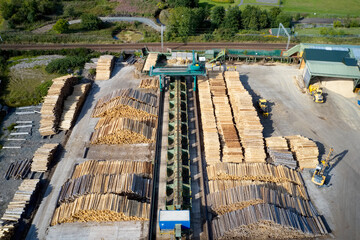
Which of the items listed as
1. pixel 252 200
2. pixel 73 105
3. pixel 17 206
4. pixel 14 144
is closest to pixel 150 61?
pixel 73 105

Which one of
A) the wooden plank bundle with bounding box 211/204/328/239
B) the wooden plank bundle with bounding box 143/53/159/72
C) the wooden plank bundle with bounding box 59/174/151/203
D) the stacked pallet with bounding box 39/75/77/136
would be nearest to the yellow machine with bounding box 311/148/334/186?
the wooden plank bundle with bounding box 211/204/328/239

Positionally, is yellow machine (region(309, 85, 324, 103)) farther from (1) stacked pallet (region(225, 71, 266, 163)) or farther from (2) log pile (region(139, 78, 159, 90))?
(2) log pile (region(139, 78, 159, 90))

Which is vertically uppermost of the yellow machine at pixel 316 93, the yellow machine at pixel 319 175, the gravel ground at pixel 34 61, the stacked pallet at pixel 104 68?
the gravel ground at pixel 34 61

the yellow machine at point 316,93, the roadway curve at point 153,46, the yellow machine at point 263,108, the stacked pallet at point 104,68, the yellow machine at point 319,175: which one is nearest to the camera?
the yellow machine at point 319,175

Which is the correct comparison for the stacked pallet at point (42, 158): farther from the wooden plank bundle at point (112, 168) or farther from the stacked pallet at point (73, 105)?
the stacked pallet at point (73, 105)

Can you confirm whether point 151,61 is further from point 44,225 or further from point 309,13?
point 309,13

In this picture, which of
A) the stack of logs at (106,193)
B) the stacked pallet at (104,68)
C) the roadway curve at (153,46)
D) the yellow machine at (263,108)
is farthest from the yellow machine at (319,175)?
the stacked pallet at (104,68)
